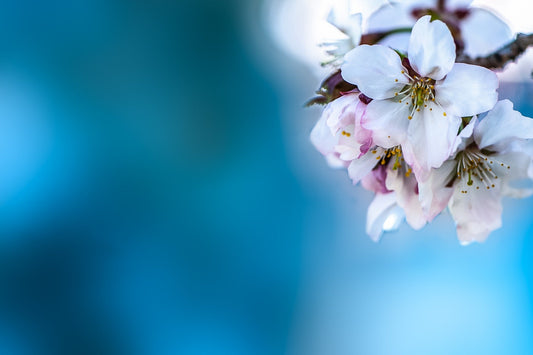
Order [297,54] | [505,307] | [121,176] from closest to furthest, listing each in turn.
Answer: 1. [505,307]
2. [121,176]
3. [297,54]

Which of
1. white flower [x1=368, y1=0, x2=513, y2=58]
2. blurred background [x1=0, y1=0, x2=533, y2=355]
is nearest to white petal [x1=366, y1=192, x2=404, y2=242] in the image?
white flower [x1=368, y1=0, x2=513, y2=58]

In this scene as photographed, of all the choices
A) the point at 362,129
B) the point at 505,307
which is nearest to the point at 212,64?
the point at 505,307

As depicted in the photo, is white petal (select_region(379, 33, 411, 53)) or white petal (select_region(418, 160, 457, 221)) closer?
white petal (select_region(418, 160, 457, 221))

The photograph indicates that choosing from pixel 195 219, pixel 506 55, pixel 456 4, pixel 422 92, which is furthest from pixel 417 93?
pixel 195 219

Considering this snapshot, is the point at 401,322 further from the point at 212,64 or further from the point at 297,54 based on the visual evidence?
the point at 212,64

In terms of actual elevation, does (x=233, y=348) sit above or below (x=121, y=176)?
below

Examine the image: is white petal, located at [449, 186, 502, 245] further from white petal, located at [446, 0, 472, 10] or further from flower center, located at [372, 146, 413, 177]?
white petal, located at [446, 0, 472, 10]

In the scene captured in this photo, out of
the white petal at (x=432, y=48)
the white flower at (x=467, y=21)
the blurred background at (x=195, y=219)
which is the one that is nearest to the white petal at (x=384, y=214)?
the white petal at (x=432, y=48)
